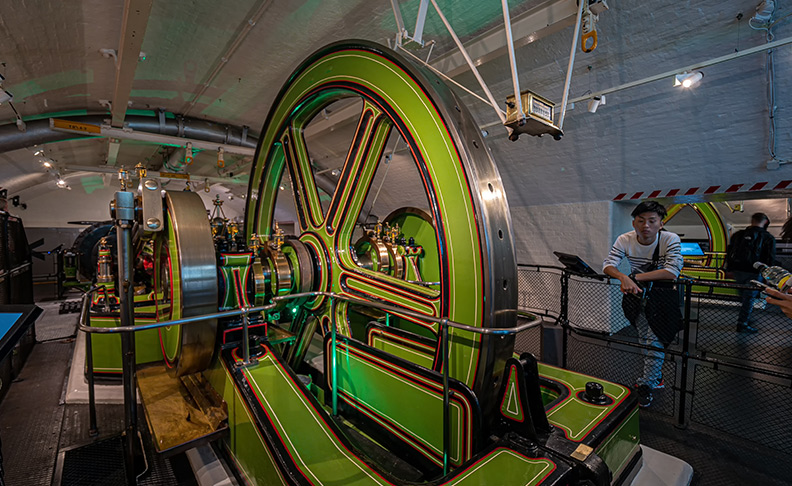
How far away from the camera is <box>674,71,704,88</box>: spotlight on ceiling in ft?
11.0

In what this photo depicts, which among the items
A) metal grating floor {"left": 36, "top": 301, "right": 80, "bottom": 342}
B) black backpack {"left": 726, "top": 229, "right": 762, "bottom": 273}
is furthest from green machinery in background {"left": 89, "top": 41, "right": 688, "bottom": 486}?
black backpack {"left": 726, "top": 229, "right": 762, "bottom": 273}

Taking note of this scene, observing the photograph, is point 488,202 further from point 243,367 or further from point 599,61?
point 599,61

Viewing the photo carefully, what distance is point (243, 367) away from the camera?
6.94 feet

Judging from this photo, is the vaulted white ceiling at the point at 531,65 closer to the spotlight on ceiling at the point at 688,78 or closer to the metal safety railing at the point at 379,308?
the spotlight on ceiling at the point at 688,78

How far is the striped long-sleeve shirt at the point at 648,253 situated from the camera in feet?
9.04

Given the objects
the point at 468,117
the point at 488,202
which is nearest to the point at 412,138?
the point at 468,117

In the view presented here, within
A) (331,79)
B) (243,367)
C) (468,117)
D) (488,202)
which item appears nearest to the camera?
(488,202)

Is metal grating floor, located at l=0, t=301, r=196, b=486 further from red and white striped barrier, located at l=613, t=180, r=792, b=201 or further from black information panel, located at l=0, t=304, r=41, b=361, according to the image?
red and white striped barrier, located at l=613, t=180, r=792, b=201

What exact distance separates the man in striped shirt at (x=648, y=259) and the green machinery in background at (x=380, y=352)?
46.6 inches

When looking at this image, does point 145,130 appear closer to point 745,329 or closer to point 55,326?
point 55,326

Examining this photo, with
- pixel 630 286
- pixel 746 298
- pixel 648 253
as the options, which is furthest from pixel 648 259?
pixel 746 298

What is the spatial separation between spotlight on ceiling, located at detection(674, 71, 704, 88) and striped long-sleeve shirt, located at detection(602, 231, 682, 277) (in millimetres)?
1623

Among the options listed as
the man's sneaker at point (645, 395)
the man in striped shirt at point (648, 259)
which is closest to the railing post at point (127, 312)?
the man in striped shirt at point (648, 259)

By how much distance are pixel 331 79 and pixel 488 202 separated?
1589 millimetres
